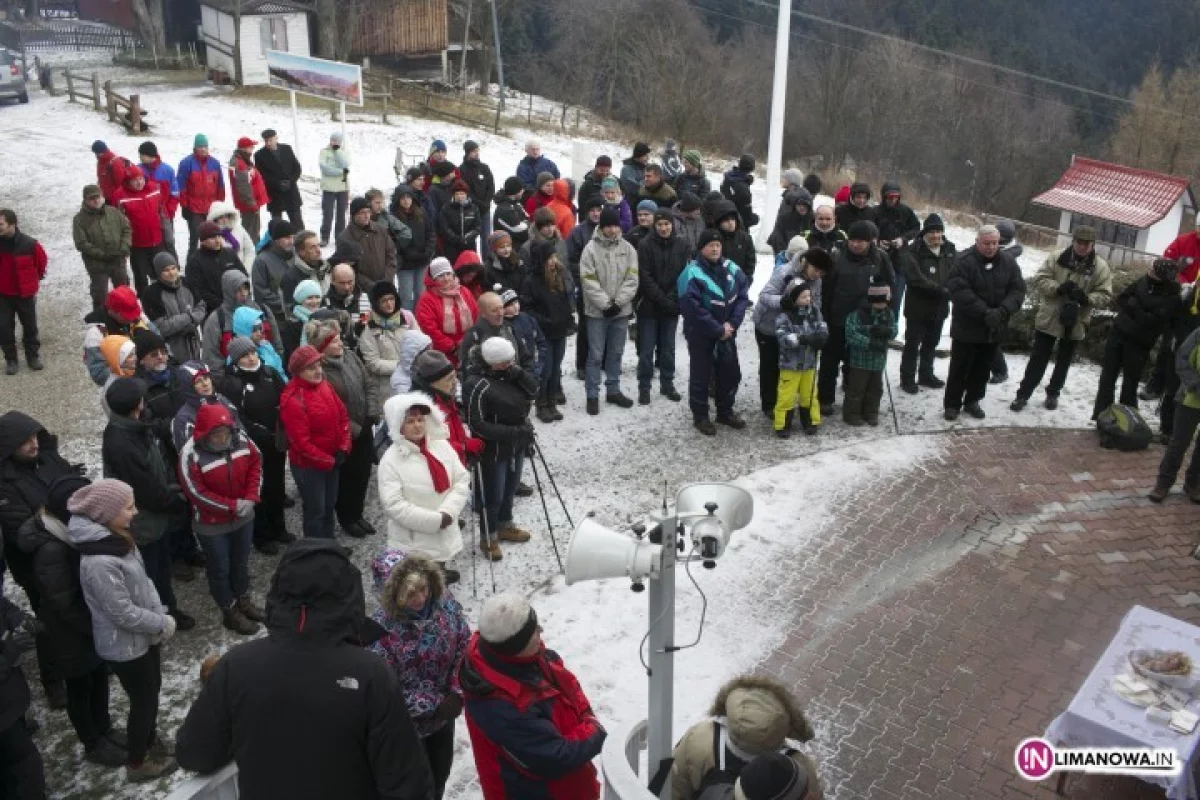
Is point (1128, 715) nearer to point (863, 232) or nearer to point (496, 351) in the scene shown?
point (496, 351)

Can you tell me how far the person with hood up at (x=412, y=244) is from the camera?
10.8 meters

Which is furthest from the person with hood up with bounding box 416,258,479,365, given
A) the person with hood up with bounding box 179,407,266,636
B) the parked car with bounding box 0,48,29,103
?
the parked car with bounding box 0,48,29,103

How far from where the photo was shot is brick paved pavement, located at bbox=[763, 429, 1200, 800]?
5898 millimetres

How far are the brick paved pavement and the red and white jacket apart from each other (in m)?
3.42

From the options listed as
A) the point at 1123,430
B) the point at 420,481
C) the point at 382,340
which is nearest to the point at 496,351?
the point at 420,481

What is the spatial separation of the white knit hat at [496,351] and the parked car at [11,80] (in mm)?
22703

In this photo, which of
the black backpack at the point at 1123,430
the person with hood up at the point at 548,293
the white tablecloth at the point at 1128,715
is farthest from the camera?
the black backpack at the point at 1123,430

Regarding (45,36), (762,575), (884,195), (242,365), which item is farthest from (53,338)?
(45,36)

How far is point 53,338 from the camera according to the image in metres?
11.2

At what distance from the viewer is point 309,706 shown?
336cm

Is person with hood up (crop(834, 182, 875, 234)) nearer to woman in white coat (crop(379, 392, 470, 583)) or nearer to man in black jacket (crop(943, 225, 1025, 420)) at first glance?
man in black jacket (crop(943, 225, 1025, 420))

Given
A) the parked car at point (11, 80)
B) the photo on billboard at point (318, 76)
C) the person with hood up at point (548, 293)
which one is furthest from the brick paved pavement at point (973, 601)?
the parked car at point (11, 80)

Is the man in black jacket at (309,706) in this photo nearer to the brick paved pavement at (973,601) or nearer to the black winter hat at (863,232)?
the brick paved pavement at (973,601)

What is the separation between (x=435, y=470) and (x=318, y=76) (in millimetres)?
12576
